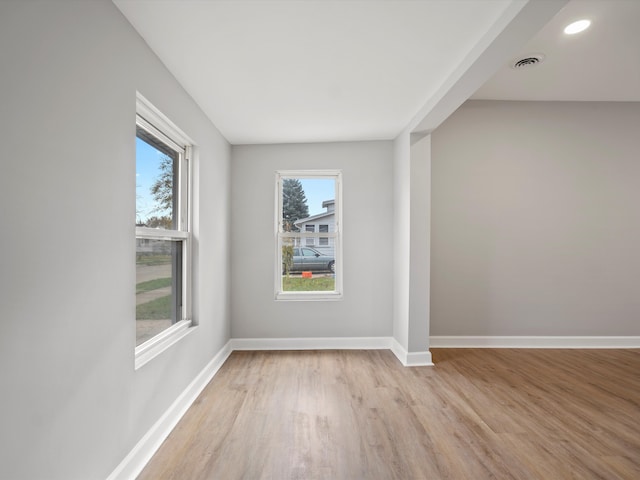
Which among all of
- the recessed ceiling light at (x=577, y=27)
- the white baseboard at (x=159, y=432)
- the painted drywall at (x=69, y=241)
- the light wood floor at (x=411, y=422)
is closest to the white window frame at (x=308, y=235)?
the light wood floor at (x=411, y=422)

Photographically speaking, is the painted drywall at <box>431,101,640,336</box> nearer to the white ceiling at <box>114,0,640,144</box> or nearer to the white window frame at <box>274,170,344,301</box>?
the white ceiling at <box>114,0,640,144</box>

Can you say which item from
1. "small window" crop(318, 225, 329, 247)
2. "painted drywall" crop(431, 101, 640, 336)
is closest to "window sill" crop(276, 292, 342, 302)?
"small window" crop(318, 225, 329, 247)

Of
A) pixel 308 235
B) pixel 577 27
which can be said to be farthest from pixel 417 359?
pixel 577 27

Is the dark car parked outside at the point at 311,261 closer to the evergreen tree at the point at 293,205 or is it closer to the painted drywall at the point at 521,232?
the evergreen tree at the point at 293,205

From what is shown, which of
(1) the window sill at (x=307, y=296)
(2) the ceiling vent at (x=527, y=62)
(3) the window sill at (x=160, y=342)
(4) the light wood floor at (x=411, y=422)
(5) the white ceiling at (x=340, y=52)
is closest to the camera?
(5) the white ceiling at (x=340, y=52)

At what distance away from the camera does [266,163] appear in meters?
4.17

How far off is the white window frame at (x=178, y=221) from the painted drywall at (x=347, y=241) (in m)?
1.22

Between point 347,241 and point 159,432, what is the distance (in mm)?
2702

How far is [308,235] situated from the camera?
4.21m

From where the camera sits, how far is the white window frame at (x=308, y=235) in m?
4.17

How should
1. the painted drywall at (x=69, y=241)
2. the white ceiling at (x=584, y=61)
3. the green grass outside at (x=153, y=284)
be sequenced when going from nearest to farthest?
the painted drywall at (x=69, y=241), the green grass outside at (x=153, y=284), the white ceiling at (x=584, y=61)

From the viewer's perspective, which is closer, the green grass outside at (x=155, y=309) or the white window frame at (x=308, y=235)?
the green grass outside at (x=155, y=309)

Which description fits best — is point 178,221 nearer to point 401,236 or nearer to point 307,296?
point 307,296

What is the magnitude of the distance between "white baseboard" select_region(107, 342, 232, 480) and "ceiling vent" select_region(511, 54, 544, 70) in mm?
3966
